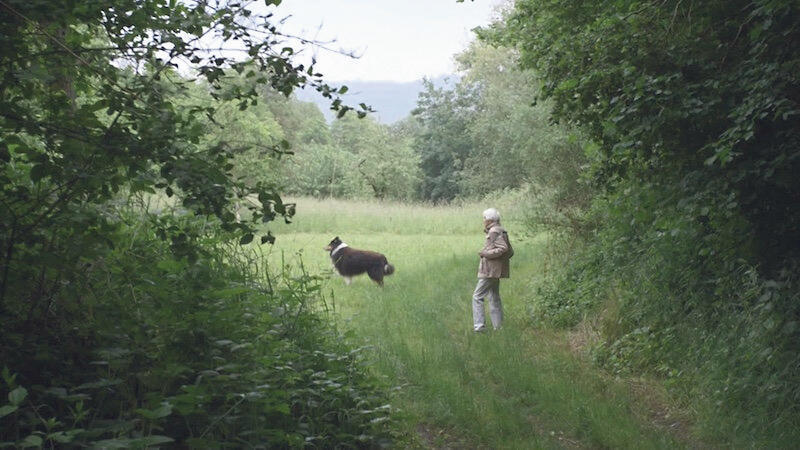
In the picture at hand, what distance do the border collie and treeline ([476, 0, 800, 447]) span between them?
705 centimetres

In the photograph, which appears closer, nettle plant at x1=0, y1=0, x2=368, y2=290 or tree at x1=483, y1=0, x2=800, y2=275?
nettle plant at x1=0, y1=0, x2=368, y2=290

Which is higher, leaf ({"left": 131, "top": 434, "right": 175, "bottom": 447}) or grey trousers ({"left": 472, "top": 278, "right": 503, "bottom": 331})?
leaf ({"left": 131, "top": 434, "right": 175, "bottom": 447})

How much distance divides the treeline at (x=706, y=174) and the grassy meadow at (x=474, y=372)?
0.74m

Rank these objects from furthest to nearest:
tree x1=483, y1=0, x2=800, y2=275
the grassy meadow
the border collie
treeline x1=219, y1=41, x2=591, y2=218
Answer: treeline x1=219, y1=41, x2=591, y2=218
the border collie
the grassy meadow
tree x1=483, y1=0, x2=800, y2=275

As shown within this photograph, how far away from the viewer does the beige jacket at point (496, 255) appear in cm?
1129

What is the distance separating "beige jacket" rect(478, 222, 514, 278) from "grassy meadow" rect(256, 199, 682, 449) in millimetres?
854

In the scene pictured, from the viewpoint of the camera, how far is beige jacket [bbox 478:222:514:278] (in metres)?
11.3

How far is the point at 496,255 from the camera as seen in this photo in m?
11.3

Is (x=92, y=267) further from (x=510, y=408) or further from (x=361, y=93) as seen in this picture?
(x=510, y=408)

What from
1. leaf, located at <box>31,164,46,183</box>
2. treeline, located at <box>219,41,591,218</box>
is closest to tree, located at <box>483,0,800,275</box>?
leaf, located at <box>31,164,46,183</box>

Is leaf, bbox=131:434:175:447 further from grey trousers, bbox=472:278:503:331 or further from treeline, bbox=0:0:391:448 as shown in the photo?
grey trousers, bbox=472:278:503:331

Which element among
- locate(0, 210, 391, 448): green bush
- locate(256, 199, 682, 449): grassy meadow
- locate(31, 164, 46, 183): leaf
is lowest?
locate(256, 199, 682, 449): grassy meadow

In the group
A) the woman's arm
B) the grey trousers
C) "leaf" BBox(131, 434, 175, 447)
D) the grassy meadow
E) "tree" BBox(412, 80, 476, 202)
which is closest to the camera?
"leaf" BBox(131, 434, 175, 447)

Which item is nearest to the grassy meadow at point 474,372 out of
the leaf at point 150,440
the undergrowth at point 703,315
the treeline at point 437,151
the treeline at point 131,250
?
the undergrowth at point 703,315
